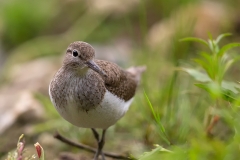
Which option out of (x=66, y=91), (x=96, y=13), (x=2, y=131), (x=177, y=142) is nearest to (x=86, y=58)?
(x=66, y=91)

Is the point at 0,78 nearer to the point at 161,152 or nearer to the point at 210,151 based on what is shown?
the point at 161,152

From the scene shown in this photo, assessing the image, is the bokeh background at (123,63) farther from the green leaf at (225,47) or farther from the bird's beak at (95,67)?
the green leaf at (225,47)

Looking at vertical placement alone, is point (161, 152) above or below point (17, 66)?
below

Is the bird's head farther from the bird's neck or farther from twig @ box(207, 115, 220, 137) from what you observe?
twig @ box(207, 115, 220, 137)

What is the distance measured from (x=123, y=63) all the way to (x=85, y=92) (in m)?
3.29

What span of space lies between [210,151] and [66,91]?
1.35m

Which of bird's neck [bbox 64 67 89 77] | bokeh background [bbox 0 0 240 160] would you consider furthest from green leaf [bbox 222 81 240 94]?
bird's neck [bbox 64 67 89 77]

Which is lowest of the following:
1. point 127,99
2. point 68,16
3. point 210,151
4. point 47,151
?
point 210,151

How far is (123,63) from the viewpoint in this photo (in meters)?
6.64

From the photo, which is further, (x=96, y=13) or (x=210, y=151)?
(x=96, y=13)

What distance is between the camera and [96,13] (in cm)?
818

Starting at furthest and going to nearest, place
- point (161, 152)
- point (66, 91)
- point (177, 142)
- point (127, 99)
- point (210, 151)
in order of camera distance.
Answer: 1. point (177, 142)
2. point (127, 99)
3. point (66, 91)
4. point (161, 152)
5. point (210, 151)

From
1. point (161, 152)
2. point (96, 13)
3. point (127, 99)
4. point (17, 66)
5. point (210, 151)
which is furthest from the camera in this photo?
point (96, 13)

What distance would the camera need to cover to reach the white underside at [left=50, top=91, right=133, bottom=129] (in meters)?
3.32
